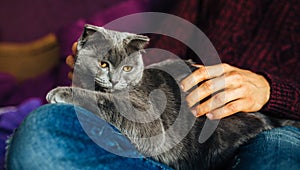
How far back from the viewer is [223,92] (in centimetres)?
82

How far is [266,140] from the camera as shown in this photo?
2.55ft

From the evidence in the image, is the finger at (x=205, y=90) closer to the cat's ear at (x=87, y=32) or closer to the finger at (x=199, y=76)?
the finger at (x=199, y=76)

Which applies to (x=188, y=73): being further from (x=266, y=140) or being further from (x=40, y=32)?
(x=40, y=32)

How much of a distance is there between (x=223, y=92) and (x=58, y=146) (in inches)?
14.0

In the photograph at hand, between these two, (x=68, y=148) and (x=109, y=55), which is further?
(x=109, y=55)

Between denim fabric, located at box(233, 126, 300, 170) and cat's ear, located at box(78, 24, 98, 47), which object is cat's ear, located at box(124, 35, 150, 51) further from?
denim fabric, located at box(233, 126, 300, 170)

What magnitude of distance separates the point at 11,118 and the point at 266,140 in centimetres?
71

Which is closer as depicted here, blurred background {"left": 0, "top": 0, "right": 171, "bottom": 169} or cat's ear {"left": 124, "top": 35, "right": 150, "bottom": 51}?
cat's ear {"left": 124, "top": 35, "right": 150, "bottom": 51}

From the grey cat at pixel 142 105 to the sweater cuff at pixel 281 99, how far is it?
41 millimetres

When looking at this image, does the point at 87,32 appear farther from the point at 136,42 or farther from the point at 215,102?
the point at 215,102

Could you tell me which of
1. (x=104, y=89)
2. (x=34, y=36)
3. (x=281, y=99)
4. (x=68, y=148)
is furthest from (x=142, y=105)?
(x=34, y=36)

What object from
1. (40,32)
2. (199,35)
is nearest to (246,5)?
(199,35)

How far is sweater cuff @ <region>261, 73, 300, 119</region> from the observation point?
862mm

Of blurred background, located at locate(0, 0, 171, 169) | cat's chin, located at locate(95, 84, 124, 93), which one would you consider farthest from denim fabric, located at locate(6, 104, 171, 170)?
blurred background, located at locate(0, 0, 171, 169)
